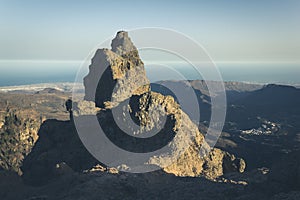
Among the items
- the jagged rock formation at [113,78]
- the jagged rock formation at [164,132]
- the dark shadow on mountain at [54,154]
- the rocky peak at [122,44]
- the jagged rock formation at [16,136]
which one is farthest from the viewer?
the rocky peak at [122,44]

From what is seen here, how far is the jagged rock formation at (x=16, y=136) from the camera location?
184 feet

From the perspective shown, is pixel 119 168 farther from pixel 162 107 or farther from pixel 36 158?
pixel 36 158

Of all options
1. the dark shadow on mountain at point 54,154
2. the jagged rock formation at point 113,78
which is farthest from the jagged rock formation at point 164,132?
the dark shadow on mountain at point 54,154

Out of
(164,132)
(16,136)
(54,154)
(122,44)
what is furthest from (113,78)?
(16,136)

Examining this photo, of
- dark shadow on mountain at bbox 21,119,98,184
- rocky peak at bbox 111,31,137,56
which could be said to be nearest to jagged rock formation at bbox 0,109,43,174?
dark shadow on mountain at bbox 21,119,98,184

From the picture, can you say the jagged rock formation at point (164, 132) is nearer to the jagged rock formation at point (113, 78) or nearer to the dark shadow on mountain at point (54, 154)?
the jagged rock formation at point (113, 78)

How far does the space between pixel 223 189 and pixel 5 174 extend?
27.3m

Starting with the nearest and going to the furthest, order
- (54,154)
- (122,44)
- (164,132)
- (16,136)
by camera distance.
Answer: (164,132), (54,154), (16,136), (122,44)

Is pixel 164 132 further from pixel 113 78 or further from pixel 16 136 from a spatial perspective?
pixel 16 136

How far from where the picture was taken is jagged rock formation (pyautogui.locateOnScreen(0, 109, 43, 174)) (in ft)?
184

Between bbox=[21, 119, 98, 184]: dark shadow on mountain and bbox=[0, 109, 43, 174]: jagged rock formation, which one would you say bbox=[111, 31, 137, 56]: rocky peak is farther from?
bbox=[21, 119, 98, 184]: dark shadow on mountain

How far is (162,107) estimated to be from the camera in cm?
4697

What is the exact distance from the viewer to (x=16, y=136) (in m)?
58.3

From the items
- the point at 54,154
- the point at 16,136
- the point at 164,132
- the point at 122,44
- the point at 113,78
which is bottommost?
the point at 54,154
